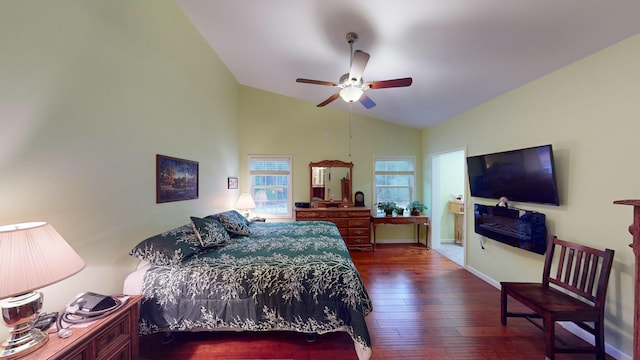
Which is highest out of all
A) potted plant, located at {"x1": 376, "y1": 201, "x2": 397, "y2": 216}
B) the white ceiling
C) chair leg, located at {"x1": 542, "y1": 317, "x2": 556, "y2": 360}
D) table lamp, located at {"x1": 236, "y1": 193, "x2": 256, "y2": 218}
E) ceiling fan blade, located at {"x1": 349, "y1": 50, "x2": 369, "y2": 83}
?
the white ceiling

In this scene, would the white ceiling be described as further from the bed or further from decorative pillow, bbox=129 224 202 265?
decorative pillow, bbox=129 224 202 265

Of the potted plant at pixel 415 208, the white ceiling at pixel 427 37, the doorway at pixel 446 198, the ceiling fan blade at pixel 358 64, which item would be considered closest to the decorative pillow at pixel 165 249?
the ceiling fan blade at pixel 358 64

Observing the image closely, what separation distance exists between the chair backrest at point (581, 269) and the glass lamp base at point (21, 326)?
149 inches

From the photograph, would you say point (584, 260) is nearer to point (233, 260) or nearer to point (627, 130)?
point (627, 130)

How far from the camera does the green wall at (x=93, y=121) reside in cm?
134

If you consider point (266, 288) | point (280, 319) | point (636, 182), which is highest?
point (636, 182)


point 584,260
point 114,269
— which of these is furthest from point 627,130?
point 114,269

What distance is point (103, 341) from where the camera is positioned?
4.67 feet

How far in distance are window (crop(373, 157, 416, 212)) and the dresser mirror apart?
0.71 m

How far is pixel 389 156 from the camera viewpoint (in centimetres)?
546

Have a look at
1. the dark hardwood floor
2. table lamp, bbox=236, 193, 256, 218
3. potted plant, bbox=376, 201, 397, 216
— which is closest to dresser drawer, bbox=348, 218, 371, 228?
potted plant, bbox=376, 201, 397, 216

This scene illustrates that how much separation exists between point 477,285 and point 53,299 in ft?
14.7

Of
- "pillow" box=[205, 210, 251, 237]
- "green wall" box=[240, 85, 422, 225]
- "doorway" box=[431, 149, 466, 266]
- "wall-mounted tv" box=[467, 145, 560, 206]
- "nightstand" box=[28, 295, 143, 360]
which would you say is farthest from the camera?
"green wall" box=[240, 85, 422, 225]

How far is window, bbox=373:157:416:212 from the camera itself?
18.1ft
